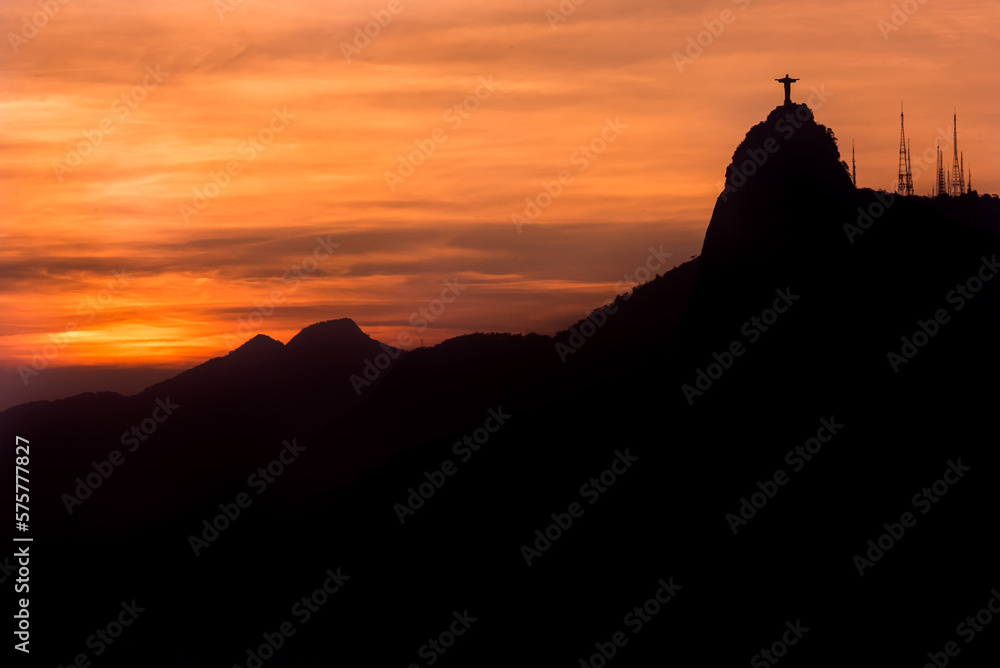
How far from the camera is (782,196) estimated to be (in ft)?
235

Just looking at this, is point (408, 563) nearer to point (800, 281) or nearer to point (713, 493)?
point (713, 493)

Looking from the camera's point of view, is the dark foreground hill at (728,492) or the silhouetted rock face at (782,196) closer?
the dark foreground hill at (728,492)

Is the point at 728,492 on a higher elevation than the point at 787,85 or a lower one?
lower

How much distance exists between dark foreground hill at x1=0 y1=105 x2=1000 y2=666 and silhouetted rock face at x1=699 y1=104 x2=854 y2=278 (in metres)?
0.16

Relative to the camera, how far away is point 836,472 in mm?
65562

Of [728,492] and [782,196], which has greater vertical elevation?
[782,196]

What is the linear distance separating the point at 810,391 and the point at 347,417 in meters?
105

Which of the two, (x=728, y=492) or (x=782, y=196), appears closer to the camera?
(x=728, y=492)

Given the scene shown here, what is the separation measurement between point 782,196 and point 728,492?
809 inches

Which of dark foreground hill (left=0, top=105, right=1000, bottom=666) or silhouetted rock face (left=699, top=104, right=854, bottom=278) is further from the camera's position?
silhouetted rock face (left=699, top=104, right=854, bottom=278)

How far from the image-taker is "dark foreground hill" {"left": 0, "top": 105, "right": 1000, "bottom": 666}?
63.1 metres

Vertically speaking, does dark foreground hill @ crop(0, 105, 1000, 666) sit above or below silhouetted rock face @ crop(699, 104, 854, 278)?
below

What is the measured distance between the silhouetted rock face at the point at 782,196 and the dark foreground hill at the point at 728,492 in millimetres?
161

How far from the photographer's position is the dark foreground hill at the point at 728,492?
207 feet
